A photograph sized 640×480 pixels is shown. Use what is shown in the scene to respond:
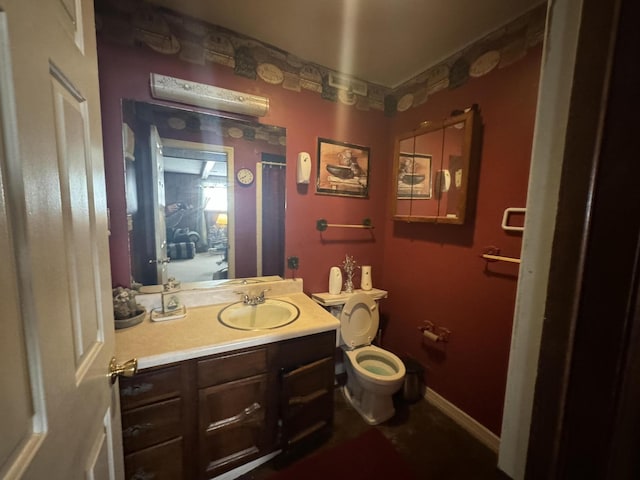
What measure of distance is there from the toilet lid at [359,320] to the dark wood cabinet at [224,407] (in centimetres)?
40

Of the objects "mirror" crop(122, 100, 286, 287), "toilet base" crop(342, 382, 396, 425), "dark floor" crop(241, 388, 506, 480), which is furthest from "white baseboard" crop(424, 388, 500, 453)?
→ "mirror" crop(122, 100, 286, 287)

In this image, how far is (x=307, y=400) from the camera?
1405 millimetres

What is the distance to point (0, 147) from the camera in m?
0.32

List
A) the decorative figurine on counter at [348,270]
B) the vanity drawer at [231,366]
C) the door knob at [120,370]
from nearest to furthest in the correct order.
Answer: the door knob at [120,370], the vanity drawer at [231,366], the decorative figurine on counter at [348,270]

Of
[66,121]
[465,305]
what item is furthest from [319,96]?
[465,305]

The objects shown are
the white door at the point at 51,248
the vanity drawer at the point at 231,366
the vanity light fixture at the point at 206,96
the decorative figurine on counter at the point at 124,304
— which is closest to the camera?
the white door at the point at 51,248

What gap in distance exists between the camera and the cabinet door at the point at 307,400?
1.33 metres

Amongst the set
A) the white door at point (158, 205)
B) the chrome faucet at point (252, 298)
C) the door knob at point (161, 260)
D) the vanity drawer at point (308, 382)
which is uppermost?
the white door at point (158, 205)

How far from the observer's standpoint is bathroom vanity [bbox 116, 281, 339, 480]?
1062 mm

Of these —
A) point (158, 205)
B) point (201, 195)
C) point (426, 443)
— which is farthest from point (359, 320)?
point (158, 205)

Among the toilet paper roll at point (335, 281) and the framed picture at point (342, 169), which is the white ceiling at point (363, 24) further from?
the toilet paper roll at point (335, 281)

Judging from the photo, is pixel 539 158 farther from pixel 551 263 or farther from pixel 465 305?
pixel 465 305

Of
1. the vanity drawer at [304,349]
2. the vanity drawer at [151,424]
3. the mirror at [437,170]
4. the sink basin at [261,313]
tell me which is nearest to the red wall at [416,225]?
the mirror at [437,170]

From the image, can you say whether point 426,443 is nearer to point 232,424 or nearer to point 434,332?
point 434,332
